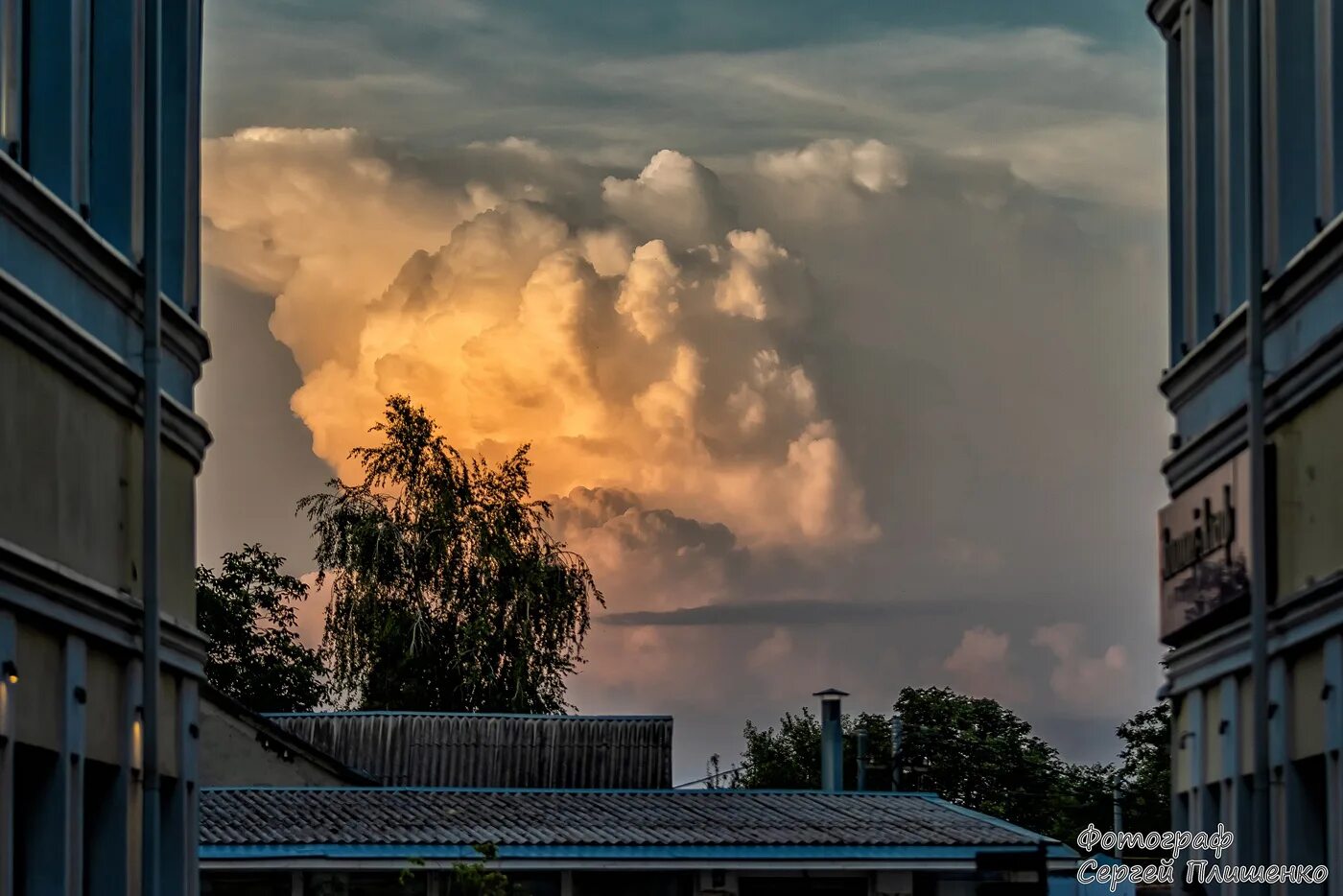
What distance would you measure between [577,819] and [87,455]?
18.9 m

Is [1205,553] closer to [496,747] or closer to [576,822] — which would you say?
[576,822]

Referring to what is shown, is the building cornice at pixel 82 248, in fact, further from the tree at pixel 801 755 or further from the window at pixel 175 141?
the tree at pixel 801 755

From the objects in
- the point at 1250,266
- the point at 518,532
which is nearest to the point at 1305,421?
the point at 1250,266

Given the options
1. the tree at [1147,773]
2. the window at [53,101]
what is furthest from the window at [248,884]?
the tree at [1147,773]

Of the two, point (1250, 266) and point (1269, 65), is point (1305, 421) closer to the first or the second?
point (1250, 266)

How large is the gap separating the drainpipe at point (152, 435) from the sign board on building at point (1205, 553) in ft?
26.0

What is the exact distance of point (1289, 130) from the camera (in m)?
17.0

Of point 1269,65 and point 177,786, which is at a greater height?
point 1269,65

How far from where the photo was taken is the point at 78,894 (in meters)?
15.6

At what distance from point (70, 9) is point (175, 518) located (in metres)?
4.54

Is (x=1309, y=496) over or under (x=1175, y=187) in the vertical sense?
under

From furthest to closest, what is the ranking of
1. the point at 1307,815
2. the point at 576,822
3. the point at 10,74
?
the point at 576,822
the point at 1307,815
the point at 10,74

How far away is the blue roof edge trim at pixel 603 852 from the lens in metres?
31.2

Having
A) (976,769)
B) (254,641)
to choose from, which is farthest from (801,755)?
(254,641)
